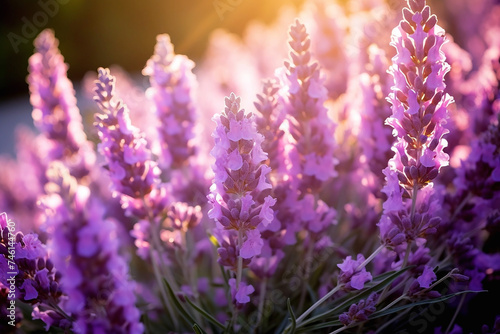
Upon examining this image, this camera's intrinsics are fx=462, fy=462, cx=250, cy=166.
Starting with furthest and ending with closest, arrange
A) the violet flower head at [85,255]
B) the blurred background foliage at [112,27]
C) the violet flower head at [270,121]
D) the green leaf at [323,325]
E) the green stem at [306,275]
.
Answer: the blurred background foliage at [112,27] < the green stem at [306,275] < the violet flower head at [270,121] < the green leaf at [323,325] < the violet flower head at [85,255]

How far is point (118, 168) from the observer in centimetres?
128

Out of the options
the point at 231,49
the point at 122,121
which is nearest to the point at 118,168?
the point at 122,121

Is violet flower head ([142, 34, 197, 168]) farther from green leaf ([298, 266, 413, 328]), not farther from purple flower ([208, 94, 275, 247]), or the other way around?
green leaf ([298, 266, 413, 328])

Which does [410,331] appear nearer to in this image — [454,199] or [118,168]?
[454,199]

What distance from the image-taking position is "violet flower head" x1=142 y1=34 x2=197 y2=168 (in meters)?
1.61

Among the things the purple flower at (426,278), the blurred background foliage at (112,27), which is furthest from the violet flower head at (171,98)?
the blurred background foliage at (112,27)

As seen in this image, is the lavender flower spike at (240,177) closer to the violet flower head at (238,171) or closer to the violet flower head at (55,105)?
the violet flower head at (238,171)

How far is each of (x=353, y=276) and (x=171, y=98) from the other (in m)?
0.89

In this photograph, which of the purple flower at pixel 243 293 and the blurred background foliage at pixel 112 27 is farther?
the blurred background foliage at pixel 112 27

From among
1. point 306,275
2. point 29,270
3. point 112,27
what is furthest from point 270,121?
point 112,27

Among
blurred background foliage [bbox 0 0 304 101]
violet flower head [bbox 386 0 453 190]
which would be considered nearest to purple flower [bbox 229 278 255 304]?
violet flower head [bbox 386 0 453 190]

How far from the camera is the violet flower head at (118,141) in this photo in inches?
49.6

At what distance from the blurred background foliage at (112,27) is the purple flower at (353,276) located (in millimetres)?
7623

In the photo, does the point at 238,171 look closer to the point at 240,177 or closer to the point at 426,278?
the point at 240,177
